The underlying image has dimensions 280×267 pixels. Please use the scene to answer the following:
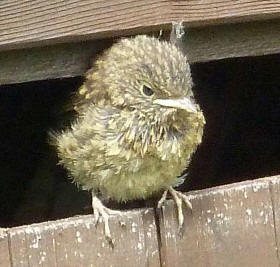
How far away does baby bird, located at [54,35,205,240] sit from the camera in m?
2.97

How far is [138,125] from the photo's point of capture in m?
3.01

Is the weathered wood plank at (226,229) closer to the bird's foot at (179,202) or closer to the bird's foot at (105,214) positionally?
the bird's foot at (179,202)

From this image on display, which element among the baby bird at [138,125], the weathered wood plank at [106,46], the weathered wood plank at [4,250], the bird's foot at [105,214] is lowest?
the weathered wood plank at [4,250]

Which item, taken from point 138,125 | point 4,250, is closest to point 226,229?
point 138,125

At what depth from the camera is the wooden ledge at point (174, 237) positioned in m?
2.70

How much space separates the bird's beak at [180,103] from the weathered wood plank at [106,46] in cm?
19

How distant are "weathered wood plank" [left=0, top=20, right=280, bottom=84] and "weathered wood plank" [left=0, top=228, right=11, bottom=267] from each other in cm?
48

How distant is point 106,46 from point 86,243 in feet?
2.17

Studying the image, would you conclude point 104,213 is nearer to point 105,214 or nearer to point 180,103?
point 105,214

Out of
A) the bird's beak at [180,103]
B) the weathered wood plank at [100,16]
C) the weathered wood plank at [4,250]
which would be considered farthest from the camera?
the bird's beak at [180,103]

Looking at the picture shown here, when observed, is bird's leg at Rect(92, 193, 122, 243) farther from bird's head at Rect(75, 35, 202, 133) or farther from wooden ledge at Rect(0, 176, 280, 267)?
bird's head at Rect(75, 35, 202, 133)

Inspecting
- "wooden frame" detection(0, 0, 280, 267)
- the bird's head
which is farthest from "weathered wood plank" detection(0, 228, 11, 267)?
the bird's head

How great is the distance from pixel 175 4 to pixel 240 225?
625 millimetres

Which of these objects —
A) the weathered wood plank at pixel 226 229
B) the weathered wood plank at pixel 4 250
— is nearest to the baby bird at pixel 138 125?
the weathered wood plank at pixel 226 229
